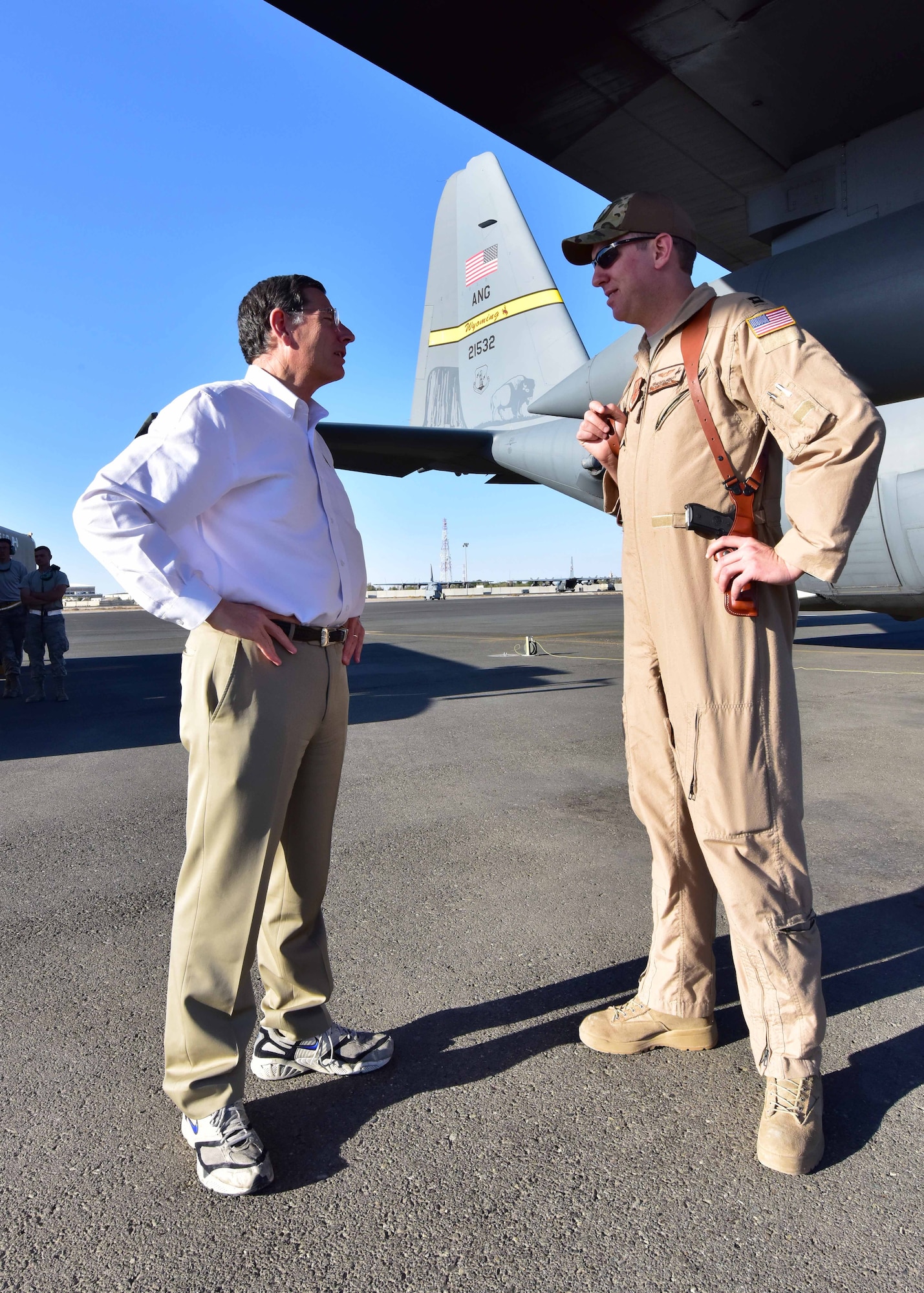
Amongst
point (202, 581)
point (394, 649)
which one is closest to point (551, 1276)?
point (202, 581)

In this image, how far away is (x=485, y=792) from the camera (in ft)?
14.8

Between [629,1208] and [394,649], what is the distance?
12.8 metres

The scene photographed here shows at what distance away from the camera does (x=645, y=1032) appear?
2039 mm

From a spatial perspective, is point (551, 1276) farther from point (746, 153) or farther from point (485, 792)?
point (746, 153)

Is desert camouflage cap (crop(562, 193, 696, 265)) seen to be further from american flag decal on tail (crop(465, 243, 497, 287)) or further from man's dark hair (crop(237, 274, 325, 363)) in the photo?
american flag decal on tail (crop(465, 243, 497, 287))

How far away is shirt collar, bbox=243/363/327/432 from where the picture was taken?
1.87 meters

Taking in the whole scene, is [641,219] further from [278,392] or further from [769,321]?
[278,392]

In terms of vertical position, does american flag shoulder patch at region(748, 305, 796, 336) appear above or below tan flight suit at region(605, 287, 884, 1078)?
above

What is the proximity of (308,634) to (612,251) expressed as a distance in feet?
4.09

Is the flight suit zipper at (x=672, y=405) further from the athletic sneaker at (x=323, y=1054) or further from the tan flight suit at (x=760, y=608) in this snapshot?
the athletic sneaker at (x=323, y=1054)

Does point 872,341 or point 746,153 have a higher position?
point 746,153

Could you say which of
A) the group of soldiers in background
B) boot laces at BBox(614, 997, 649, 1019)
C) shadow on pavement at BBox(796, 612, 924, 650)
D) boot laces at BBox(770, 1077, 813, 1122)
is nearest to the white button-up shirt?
boot laces at BBox(614, 997, 649, 1019)

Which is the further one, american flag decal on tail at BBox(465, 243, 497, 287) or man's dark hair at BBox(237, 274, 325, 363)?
american flag decal on tail at BBox(465, 243, 497, 287)

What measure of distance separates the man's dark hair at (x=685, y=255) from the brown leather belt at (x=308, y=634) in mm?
1271
